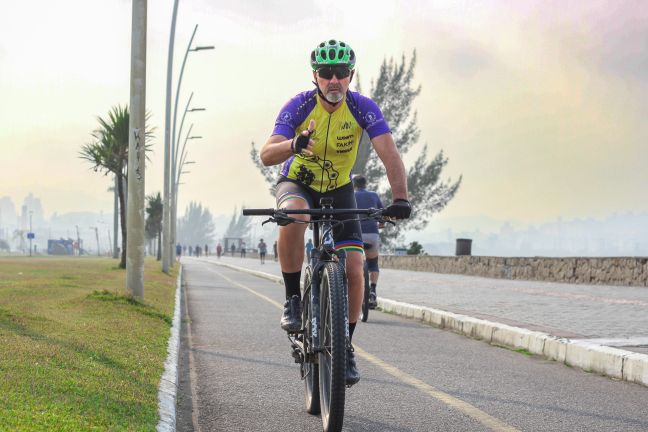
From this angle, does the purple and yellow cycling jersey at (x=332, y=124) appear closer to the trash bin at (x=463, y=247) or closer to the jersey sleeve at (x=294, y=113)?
the jersey sleeve at (x=294, y=113)

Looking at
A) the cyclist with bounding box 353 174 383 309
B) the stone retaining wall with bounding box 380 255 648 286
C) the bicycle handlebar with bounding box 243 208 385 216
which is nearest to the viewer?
the bicycle handlebar with bounding box 243 208 385 216

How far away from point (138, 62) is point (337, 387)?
9842 millimetres

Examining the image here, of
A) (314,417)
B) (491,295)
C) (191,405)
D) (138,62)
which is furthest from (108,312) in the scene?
(491,295)

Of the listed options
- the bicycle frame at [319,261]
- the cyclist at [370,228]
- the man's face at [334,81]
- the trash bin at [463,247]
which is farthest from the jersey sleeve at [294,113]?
the trash bin at [463,247]

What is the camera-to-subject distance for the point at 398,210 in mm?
4398

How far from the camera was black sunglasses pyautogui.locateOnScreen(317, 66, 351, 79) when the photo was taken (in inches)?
177

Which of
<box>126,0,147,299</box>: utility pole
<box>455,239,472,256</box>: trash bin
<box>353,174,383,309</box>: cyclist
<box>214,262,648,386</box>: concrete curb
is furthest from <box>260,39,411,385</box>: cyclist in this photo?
<box>455,239,472,256</box>: trash bin

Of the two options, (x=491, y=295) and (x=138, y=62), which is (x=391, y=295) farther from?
(x=138, y=62)

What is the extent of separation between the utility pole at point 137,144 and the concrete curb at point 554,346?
15.2ft

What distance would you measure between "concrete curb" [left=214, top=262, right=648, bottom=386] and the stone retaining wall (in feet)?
32.2

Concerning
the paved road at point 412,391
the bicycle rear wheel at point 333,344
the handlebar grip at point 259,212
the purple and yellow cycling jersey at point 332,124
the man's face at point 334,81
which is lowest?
the paved road at point 412,391

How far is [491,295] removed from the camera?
16188 mm

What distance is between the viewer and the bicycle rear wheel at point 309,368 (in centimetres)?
473

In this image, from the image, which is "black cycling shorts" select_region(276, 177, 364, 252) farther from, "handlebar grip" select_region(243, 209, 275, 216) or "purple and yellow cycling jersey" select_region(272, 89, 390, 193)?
"handlebar grip" select_region(243, 209, 275, 216)
